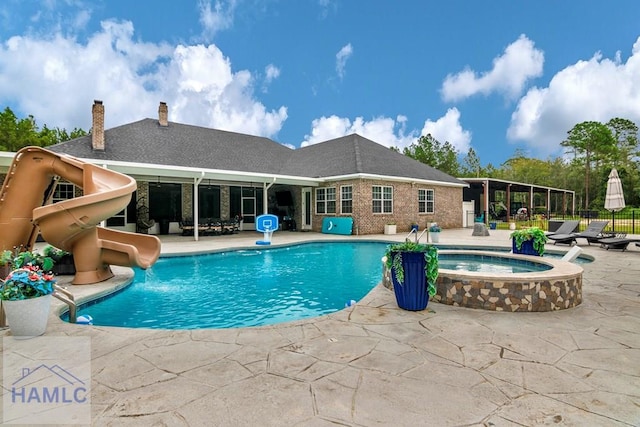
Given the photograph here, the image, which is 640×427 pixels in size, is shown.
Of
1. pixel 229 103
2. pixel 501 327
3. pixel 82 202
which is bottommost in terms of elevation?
pixel 501 327

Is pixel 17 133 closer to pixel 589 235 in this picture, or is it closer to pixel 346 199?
pixel 346 199

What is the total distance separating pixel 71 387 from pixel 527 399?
3.25 metres

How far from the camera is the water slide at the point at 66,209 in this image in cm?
580

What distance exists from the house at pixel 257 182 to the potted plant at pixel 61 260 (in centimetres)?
593

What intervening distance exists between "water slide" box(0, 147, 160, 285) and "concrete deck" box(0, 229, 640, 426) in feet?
7.74

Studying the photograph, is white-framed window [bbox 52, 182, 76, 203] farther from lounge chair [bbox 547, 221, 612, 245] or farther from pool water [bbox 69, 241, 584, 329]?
lounge chair [bbox 547, 221, 612, 245]

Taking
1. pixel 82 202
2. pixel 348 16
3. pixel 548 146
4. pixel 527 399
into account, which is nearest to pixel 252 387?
pixel 527 399

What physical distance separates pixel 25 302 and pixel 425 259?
4.35 meters

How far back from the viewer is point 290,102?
2762 centimetres

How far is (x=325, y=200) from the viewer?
1734 cm

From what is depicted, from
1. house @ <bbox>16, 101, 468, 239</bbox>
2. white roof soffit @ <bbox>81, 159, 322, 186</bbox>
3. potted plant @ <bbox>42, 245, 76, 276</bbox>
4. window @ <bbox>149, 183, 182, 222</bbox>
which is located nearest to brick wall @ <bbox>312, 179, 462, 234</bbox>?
house @ <bbox>16, 101, 468, 239</bbox>

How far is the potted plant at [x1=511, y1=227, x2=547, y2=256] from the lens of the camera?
727cm

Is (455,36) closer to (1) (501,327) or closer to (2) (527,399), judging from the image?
(1) (501,327)

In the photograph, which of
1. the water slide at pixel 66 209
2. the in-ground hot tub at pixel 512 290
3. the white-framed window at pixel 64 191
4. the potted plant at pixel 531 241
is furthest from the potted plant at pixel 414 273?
the white-framed window at pixel 64 191
